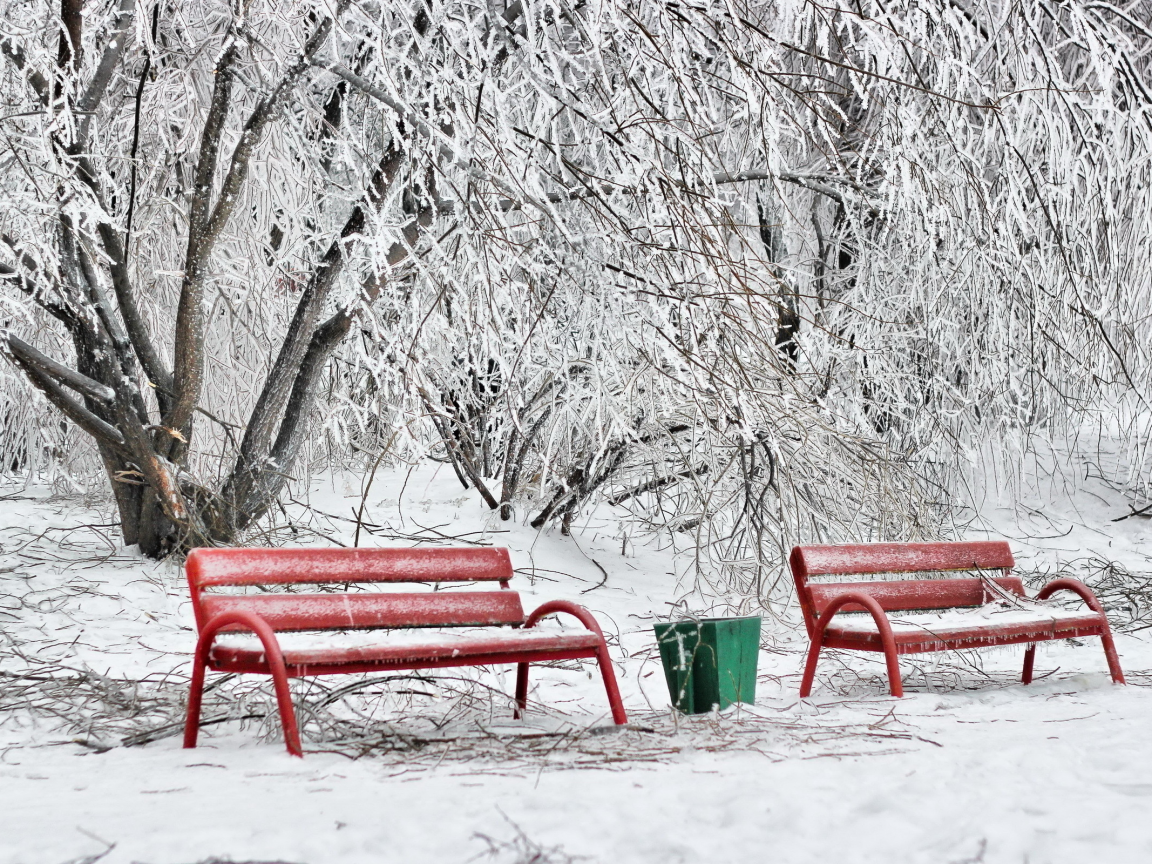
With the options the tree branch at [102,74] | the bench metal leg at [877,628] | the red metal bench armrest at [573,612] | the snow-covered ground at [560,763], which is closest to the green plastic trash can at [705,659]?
the snow-covered ground at [560,763]

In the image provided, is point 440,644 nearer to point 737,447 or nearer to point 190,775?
point 190,775

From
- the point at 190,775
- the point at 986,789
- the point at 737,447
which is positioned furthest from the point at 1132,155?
the point at 190,775

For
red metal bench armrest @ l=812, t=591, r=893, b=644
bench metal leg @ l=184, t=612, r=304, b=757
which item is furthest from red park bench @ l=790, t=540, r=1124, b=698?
bench metal leg @ l=184, t=612, r=304, b=757

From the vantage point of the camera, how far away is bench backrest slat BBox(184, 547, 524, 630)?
333 centimetres

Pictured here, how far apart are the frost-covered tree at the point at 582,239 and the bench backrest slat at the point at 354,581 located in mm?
1252

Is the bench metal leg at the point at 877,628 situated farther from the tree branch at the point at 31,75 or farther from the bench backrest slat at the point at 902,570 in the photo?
the tree branch at the point at 31,75

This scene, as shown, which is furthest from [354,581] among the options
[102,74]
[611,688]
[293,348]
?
[102,74]

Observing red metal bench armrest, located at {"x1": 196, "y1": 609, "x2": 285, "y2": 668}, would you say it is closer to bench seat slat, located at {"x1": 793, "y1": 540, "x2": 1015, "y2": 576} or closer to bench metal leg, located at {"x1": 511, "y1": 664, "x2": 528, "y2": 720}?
bench metal leg, located at {"x1": 511, "y1": 664, "x2": 528, "y2": 720}

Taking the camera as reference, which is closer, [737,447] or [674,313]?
[674,313]

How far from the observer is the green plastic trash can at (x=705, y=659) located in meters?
3.71

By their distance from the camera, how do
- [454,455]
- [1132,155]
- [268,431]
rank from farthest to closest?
1. [454,455]
2. [268,431]
3. [1132,155]

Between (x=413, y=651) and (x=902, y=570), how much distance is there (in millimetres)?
2282

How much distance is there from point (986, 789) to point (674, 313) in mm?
2881

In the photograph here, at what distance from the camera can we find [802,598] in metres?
4.21
